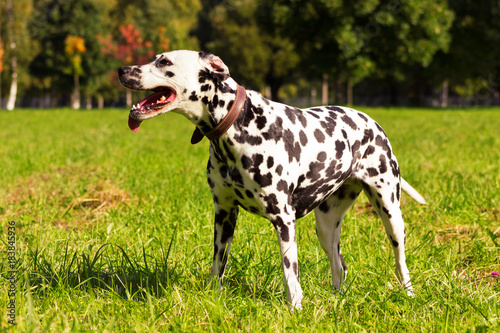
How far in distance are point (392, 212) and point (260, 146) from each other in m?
1.27

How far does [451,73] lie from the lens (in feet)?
129

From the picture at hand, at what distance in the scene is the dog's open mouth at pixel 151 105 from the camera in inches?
113

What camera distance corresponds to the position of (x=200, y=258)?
4.21 meters

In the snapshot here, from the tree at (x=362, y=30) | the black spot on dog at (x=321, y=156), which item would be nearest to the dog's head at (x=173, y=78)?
the black spot on dog at (x=321, y=156)

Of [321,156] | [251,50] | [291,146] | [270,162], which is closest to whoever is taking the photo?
[270,162]

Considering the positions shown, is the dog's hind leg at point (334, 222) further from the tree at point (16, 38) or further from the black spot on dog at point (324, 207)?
the tree at point (16, 38)

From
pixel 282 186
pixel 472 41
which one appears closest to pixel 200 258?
pixel 282 186

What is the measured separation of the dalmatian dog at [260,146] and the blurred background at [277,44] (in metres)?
26.8

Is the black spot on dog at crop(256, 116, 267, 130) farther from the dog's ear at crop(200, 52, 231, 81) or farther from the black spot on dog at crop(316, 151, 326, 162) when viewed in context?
the black spot on dog at crop(316, 151, 326, 162)

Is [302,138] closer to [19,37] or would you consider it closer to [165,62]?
[165,62]

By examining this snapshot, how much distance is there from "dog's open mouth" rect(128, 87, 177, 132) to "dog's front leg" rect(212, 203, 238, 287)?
0.87 metres

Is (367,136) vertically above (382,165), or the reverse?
(367,136)

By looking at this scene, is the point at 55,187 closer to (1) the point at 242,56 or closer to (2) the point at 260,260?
(2) the point at 260,260

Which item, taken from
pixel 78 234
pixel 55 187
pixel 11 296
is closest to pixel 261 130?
pixel 11 296
